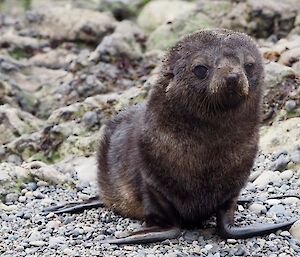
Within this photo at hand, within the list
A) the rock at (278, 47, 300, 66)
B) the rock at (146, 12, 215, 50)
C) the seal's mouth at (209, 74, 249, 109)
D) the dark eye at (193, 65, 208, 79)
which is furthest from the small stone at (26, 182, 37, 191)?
the rock at (146, 12, 215, 50)

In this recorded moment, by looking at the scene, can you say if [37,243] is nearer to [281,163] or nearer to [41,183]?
[41,183]

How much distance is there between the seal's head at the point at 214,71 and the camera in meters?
5.32

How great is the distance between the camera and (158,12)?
15.6 meters

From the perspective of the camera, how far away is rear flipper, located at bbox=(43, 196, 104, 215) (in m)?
6.55

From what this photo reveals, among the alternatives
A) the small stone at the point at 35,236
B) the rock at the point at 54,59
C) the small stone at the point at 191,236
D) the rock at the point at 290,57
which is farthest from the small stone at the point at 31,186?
the rock at the point at 54,59

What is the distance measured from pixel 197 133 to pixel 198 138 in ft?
0.11

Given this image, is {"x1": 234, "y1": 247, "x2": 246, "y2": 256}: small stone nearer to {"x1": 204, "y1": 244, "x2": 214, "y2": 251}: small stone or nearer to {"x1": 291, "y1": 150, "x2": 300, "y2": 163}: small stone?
{"x1": 204, "y1": 244, "x2": 214, "y2": 251}: small stone

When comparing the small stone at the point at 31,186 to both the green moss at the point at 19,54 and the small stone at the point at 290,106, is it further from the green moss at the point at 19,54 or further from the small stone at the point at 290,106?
the green moss at the point at 19,54

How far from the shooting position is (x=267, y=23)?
1259 cm

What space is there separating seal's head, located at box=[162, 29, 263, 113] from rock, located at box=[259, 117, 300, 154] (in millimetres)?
1803

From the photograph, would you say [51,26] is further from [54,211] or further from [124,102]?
[54,211]

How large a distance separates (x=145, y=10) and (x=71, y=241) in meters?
10.7

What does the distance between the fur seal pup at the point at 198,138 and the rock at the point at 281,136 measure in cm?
168

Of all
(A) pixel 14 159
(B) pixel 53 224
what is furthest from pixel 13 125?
(B) pixel 53 224
